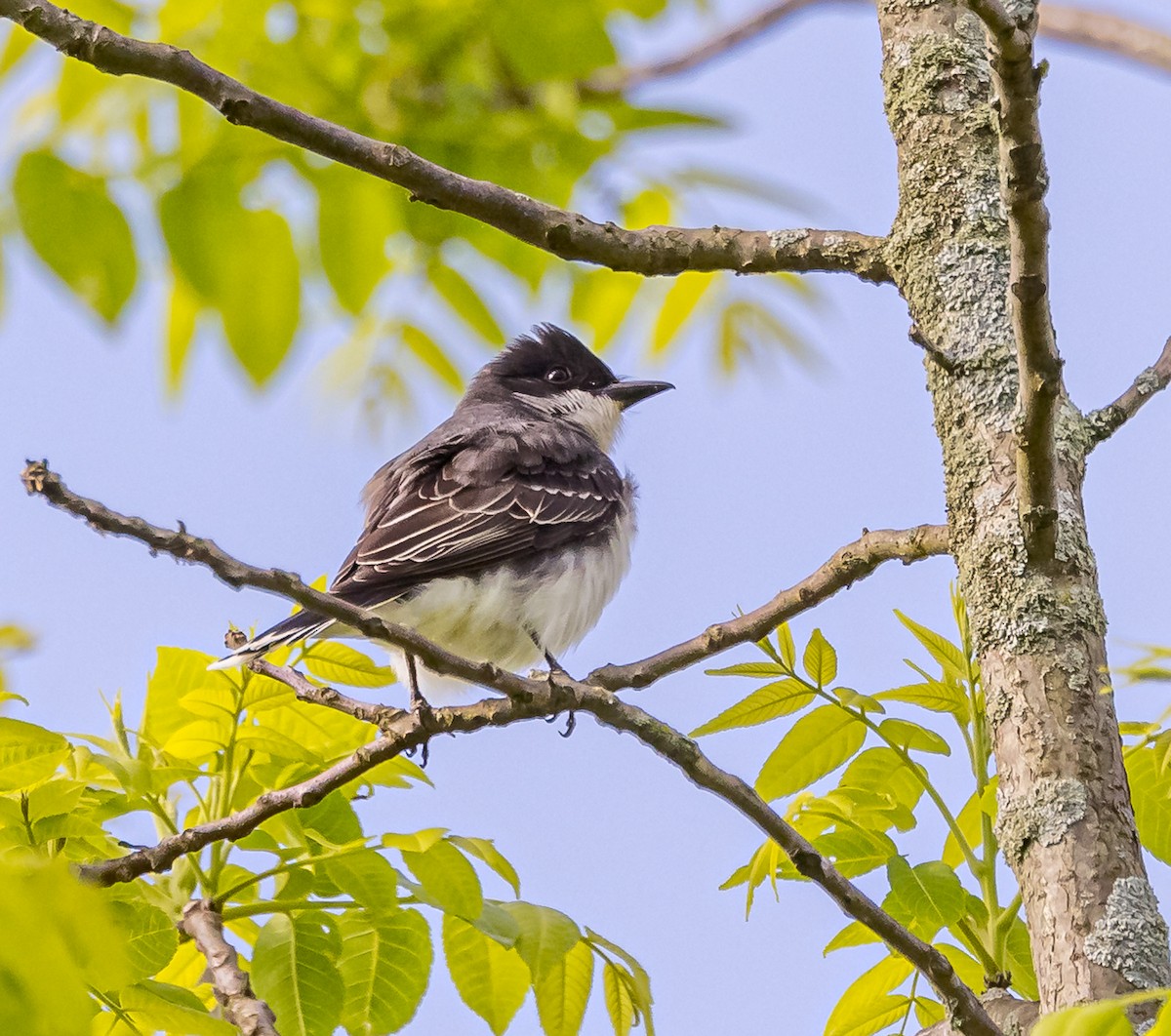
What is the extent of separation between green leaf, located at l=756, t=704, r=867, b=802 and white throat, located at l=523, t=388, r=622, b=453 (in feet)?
11.9

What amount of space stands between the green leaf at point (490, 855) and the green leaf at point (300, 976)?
0.25 metres

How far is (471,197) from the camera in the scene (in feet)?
7.95

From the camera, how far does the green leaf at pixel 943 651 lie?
2.46 metres

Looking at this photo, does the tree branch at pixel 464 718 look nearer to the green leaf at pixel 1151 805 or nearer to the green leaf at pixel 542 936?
the green leaf at pixel 542 936

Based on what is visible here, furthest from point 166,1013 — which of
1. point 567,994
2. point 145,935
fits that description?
point 567,994

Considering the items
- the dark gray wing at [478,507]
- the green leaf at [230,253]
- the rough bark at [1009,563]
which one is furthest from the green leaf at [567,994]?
the dark gray wing at [478,507]

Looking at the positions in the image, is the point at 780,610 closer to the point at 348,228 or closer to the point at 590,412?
the point at 348,228

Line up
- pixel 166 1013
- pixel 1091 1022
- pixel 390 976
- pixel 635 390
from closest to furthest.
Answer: pixel 1091 1022
pixel 166 1013
pixel 390 976
pixel 635 390

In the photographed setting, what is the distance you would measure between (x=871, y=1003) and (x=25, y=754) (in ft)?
4.51

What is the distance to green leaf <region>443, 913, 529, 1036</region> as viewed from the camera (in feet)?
7.88

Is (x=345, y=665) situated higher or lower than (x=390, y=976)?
higher

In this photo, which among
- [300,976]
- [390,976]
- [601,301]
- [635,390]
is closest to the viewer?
[300,976]

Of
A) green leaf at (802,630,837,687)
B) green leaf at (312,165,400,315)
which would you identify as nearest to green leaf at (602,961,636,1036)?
green leaf at (802,630,837,687)

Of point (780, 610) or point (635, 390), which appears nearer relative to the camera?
point (780, 610)
